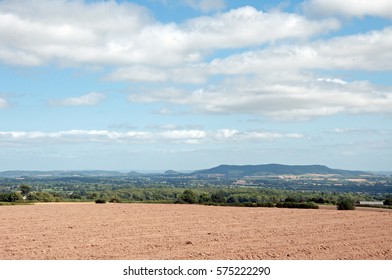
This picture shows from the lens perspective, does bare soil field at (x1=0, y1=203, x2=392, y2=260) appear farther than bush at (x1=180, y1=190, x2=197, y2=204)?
No

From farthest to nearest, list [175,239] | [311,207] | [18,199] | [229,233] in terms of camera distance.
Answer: [18,199] < [311,207] < [229,233] < [175,239]

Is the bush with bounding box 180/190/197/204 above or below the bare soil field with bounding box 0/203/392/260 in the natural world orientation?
below

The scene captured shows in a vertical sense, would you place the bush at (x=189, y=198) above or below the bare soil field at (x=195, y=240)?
below

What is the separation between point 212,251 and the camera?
27.8 meters

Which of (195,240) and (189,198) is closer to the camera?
(195,240)

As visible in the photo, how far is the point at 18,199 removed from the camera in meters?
90.0

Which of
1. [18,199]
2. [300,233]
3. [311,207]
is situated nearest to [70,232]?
[300,233]

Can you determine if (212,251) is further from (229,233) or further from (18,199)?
Answer: (18,199)

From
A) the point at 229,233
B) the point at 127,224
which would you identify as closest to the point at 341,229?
the point at 229,233

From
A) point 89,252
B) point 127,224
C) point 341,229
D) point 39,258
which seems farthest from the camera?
point 127,224

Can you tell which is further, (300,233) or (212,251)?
(300,233)

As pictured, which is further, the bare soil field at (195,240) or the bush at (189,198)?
the bush at (189,198)

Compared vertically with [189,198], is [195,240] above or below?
above
